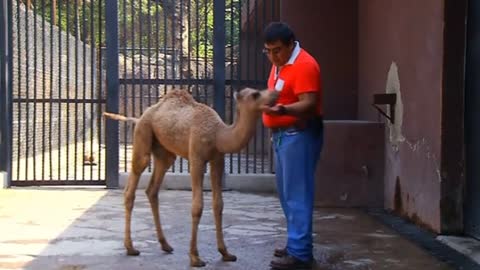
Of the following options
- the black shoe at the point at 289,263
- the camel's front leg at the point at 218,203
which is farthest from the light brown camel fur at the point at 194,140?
the black shoe at the point at 289,263

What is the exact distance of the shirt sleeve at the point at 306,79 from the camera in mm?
5359

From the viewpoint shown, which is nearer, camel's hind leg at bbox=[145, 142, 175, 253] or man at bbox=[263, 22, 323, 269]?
man at bbox=[263, 22, 323, 269]

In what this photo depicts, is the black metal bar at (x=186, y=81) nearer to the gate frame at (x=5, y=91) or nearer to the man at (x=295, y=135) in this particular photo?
the gate frame at (x=5, y=91)

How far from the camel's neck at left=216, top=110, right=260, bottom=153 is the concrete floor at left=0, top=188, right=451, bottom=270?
907 millimetres

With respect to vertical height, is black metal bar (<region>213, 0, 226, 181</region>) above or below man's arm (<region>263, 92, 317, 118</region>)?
→ above

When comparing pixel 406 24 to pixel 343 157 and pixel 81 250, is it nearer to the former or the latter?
pixel 343 157

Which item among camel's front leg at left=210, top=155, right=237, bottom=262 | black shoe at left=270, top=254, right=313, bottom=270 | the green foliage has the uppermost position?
the green foliage

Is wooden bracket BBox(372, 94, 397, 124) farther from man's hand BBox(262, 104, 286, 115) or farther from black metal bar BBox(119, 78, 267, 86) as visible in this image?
man's hand BBox(262, 104, 286, 115)

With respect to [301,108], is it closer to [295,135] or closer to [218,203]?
[295,135]

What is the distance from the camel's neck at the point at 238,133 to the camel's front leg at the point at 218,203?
9.3 inches

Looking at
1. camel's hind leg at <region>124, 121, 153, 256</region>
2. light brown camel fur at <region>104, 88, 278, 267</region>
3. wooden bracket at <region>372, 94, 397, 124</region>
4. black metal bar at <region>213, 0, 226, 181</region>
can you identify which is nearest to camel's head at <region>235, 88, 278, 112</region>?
light brown camel fur at <region>104, 88, 278, 267</region>

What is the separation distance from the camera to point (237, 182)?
36.3 feet

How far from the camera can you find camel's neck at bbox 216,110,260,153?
5.41 meters

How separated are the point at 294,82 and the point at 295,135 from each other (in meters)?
0.39
